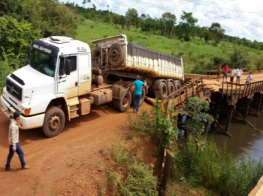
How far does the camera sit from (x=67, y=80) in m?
8.04

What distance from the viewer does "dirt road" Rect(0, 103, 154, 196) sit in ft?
18.5

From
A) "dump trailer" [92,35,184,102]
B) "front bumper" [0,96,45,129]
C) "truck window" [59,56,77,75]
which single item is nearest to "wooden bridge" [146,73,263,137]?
"dump trailer" [92,35,184,102]

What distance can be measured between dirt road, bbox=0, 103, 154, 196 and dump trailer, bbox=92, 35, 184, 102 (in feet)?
9.14

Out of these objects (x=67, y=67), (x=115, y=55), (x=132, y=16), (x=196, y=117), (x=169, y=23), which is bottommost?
(x=196, y=117)

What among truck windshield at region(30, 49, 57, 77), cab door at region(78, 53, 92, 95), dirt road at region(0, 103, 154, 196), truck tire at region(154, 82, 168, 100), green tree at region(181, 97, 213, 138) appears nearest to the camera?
dirt road at region(0, 103, 154, 196)

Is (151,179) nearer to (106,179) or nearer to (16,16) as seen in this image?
(106,179)

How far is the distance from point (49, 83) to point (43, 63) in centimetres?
89

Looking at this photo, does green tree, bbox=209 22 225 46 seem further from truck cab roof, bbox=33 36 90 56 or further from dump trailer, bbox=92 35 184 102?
truck cab roof, bbox=33 36 90 56

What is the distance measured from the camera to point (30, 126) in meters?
7.13

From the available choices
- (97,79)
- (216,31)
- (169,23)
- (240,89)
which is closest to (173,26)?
(169,23)

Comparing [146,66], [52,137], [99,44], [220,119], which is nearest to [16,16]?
[99,44]

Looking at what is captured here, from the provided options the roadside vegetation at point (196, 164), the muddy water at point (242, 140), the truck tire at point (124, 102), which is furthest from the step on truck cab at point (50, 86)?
the muddy water at point (242, 140)

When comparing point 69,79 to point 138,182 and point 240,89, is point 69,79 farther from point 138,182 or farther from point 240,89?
point 240,89

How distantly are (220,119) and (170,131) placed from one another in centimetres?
1255
